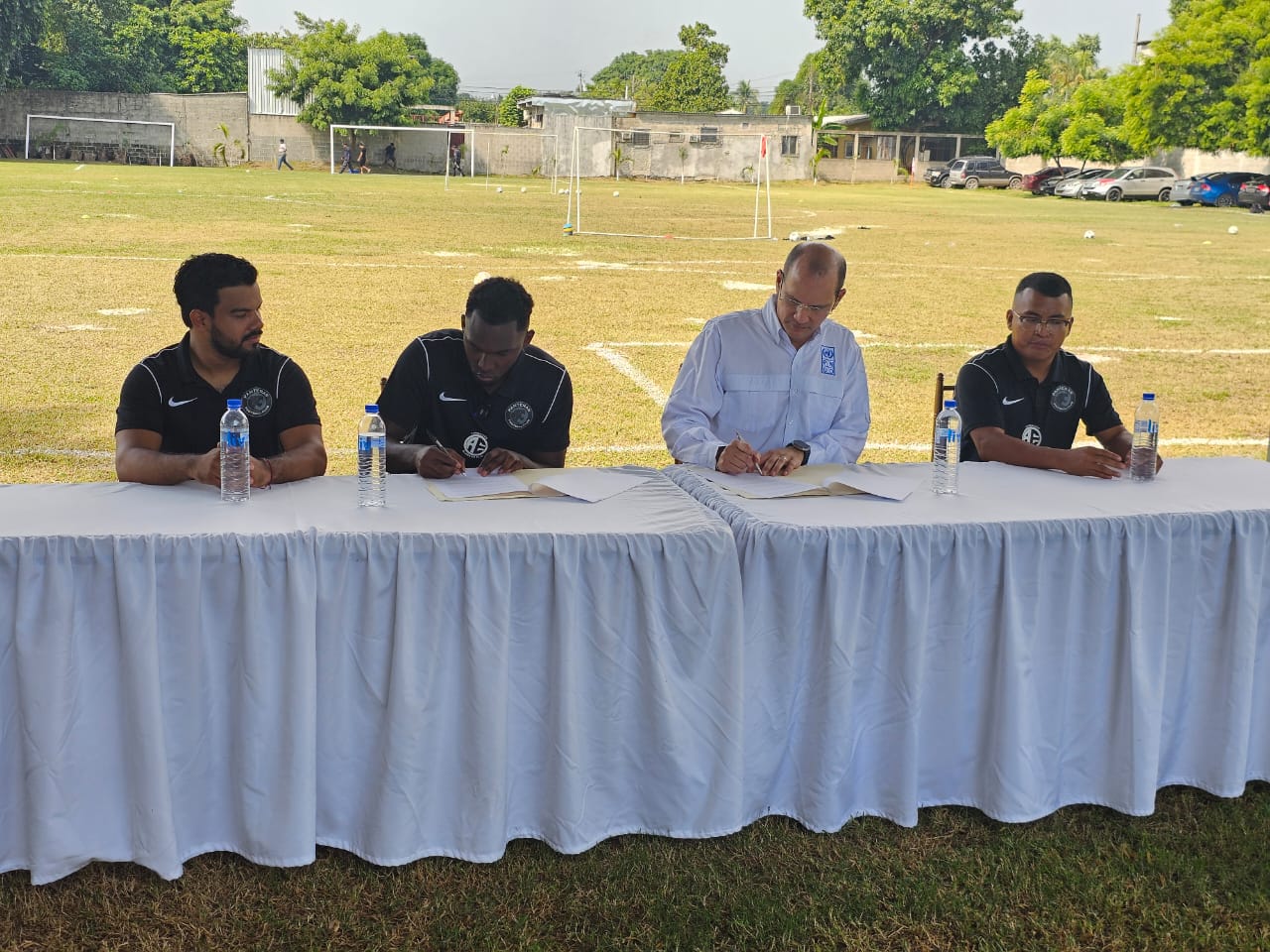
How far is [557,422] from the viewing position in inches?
183

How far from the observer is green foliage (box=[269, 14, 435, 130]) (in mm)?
56781

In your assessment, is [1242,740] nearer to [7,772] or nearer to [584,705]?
[584,705]

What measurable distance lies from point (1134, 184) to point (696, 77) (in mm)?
33051

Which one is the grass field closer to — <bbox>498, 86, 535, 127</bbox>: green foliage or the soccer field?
the soccer field

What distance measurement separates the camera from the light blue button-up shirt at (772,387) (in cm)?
471

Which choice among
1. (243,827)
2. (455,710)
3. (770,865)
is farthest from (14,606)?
(770,865)

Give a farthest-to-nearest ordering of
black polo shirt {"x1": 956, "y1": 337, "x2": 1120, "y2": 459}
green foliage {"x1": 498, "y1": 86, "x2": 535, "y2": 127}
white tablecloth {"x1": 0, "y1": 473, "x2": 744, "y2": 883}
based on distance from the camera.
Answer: green foliage {"x1": 498, "y1": 86, "x2": 535, "y2": 127}, black polo shirt {"x1": 956, "y1": 337, "x2": 1120, "y2": 459}, white tablecloth {"x1": 0, "y1": 473, "x2": 744, "y2": 883}

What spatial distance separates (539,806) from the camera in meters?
3.34

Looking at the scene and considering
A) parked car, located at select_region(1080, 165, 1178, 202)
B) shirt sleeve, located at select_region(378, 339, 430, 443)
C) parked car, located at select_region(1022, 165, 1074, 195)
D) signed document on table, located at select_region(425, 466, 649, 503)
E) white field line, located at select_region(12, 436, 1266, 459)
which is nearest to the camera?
signed document on table, located at select_region(425, 466, 649, 503)

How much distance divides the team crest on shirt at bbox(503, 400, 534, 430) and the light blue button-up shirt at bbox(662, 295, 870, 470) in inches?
19.9

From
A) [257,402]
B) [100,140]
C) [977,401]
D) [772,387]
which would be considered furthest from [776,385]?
[100,140]

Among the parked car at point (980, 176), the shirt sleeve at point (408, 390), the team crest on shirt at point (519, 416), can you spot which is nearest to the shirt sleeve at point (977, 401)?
the team crest on shirt at point (519, 416)

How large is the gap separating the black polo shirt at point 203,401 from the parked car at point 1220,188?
4369cm

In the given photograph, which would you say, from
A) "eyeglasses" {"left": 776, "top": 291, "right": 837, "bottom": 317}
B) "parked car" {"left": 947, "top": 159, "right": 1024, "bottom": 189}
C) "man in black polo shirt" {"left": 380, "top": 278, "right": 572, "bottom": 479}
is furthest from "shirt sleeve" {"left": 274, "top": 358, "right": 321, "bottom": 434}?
"parked car" {"left": 947, "top": 159, "right": 1024, "bottom": 189}
